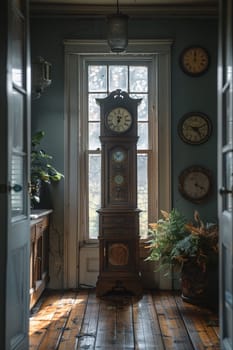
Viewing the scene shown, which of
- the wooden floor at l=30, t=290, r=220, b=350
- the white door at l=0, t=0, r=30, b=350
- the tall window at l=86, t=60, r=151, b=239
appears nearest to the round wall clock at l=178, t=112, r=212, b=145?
the tall window at l=86, t=60, r=151, b=239

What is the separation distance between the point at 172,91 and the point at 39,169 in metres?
1.53

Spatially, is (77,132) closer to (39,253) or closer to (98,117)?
(98,117)

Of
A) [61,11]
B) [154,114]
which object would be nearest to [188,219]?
[154,114]

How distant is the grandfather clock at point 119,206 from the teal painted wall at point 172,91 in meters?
0.49

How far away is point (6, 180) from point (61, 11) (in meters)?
2.87

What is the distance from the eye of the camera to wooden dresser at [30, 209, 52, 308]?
390cm

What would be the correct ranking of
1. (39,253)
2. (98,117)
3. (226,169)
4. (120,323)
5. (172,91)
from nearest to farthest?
(226,169) → (120,323) → (39,253) → (172,91) → (98,117)

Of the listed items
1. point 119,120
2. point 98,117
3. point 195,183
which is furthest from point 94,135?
point 195,183

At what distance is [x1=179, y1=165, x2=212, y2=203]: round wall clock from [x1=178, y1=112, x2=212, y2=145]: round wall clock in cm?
28

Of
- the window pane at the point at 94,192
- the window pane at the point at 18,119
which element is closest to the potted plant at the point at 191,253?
the window pane at the point at 94,192

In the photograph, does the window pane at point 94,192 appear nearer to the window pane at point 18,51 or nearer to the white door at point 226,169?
the window pane at point 18,51

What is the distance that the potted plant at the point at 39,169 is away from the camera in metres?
4.42

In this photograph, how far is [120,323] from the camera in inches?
144

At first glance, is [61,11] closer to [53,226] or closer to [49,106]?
[49,106]
